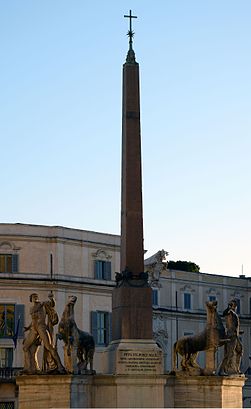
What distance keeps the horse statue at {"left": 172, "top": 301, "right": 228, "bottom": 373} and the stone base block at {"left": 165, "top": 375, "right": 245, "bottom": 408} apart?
2.14ft

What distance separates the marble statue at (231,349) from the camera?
3194 cm

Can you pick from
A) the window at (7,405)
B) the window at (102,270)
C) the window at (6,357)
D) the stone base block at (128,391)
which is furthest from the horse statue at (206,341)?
the window at (102,270)

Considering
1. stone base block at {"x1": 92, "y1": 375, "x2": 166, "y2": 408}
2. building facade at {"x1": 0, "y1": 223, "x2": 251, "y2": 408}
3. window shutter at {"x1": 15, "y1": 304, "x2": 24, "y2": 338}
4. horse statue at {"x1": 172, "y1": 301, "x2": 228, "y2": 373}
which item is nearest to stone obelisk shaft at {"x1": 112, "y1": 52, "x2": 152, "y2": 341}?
stone base block at {"x1": 92, "y1": 375, "x2": 166, "y2": 408}

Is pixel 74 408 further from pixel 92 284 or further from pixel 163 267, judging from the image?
pixel 163 267

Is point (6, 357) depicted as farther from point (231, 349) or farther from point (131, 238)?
point (131, 238)

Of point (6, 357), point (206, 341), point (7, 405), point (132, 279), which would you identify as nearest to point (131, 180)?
point (132, 279)

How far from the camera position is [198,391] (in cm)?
3097

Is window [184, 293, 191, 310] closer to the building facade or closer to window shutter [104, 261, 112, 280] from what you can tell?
the building facade

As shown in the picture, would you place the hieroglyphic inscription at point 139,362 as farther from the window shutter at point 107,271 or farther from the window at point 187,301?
the window at point 187,301

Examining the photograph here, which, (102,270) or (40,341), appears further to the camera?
(102,270)

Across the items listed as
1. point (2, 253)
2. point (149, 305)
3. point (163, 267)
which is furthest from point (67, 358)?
point (163, 267)

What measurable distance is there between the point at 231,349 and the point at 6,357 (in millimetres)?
28150

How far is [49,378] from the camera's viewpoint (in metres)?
29.5

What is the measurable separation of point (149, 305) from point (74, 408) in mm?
3820
